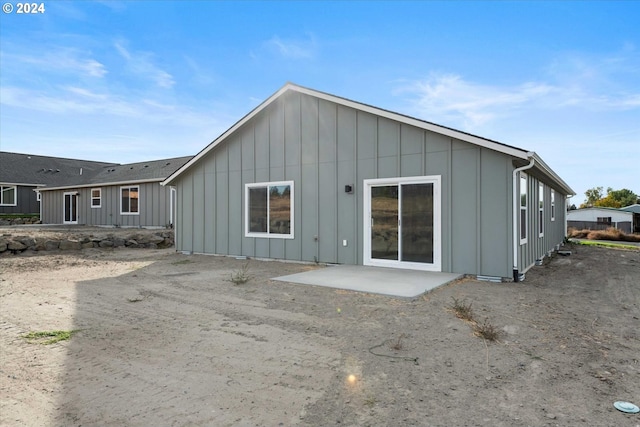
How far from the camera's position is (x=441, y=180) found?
24.1ft

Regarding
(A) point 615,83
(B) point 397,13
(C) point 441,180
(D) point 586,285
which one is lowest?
(D) point 586,285

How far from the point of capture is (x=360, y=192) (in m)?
8.40

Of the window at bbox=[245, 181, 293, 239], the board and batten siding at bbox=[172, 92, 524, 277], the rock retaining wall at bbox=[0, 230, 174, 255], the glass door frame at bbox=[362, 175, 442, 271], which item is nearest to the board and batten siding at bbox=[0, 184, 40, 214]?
the rock retaining wall at bbox=[0, 230, 174, 255]

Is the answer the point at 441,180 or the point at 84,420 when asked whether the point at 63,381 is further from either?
the point at 441,180

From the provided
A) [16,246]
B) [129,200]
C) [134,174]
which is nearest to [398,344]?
[16,246]

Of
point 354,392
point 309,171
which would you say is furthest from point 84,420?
point 309,171

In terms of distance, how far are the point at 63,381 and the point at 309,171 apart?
7.01m

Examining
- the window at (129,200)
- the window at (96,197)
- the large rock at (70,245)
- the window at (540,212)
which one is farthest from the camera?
the window at (96,197)

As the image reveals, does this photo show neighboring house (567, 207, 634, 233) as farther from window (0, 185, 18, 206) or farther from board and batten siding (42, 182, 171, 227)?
window (0, 185, 18, 206)

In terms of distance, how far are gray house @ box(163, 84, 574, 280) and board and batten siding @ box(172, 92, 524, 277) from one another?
0.08 feet

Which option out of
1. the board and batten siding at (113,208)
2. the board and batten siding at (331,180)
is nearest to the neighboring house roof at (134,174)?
the board and batten siding at (113,208)

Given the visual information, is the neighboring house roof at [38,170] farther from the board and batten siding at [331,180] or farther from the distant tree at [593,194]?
the distant tree at [593,194]

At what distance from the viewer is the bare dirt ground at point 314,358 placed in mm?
2453

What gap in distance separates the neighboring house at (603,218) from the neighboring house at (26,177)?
3894cm
